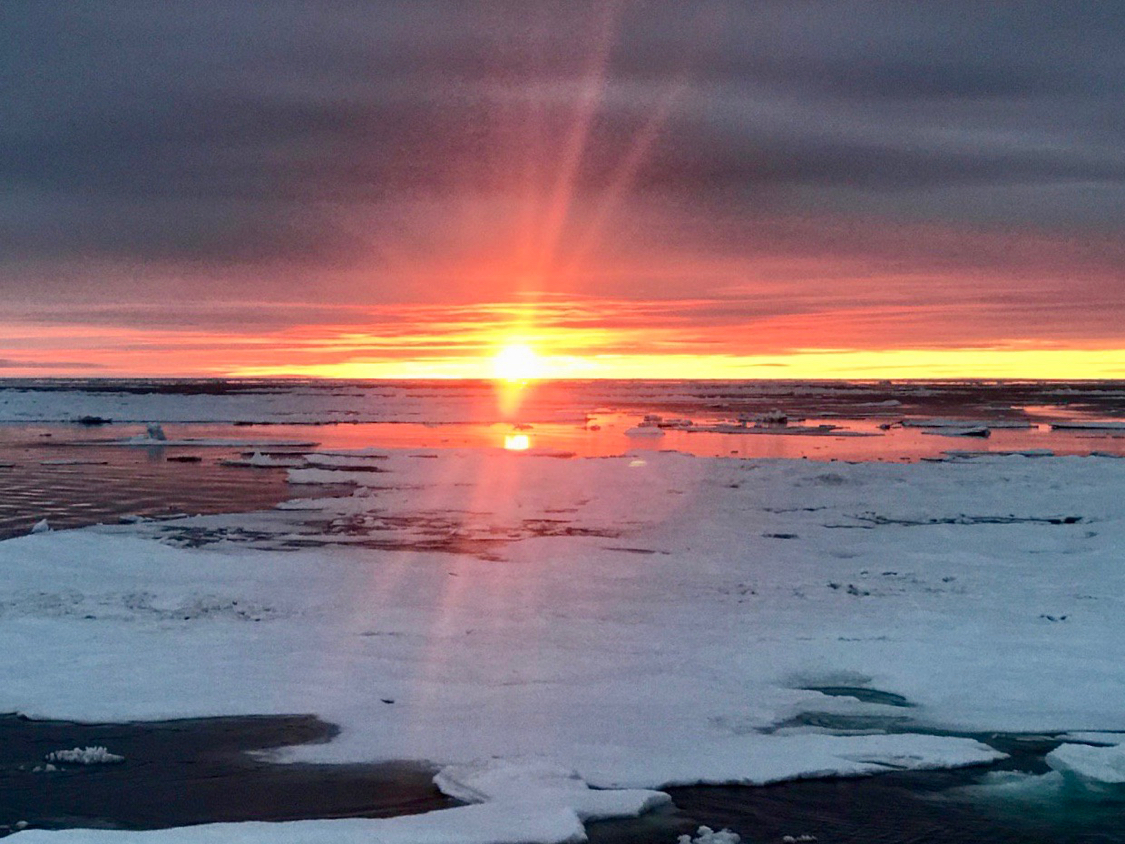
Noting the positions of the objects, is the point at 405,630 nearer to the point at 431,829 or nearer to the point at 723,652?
the point at 723,652

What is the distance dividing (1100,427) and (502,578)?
36.9m

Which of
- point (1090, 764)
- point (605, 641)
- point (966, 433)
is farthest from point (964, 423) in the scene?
point (1090, 764)

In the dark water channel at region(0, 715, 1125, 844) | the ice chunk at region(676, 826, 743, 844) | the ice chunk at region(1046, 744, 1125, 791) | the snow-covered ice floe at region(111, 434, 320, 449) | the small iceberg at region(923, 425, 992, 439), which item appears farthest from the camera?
the small iceberg at region(923, 425, 992, 439)

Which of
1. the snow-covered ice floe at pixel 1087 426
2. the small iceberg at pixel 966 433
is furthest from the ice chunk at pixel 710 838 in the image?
the snow-covered ice floe at pixel 1087 426

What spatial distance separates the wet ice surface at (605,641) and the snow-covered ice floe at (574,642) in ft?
0.10

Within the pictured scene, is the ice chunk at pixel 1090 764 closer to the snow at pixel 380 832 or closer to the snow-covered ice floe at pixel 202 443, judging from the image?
the snow at pixel 380 832

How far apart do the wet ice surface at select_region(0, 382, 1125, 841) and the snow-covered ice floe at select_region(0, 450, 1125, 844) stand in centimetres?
3

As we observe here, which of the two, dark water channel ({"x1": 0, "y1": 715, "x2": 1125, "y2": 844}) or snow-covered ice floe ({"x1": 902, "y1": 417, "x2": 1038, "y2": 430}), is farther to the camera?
snow-covered ice floe ({"x1": 902, "y1": 417, "x2": 1038, "y2": 430})

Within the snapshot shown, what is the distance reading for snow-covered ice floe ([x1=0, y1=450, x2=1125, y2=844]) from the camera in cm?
653

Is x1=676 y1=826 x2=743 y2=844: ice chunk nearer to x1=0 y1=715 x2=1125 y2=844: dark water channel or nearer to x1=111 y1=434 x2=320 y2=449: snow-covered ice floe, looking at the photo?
x1=0 y1=715 x2=1125 y2=844: dark water channel

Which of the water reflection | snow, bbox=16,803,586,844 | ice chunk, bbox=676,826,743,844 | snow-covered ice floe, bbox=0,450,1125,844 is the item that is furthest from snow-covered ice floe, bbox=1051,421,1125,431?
snow, bbox=16,803,586,844

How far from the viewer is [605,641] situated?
29.7 ft

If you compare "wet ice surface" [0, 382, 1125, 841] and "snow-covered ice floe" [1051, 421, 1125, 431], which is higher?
"snow-covered ice floe" [1051, 421, 1125, 431]

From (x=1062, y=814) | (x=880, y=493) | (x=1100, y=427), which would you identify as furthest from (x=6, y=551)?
(x=1100, y=427)
